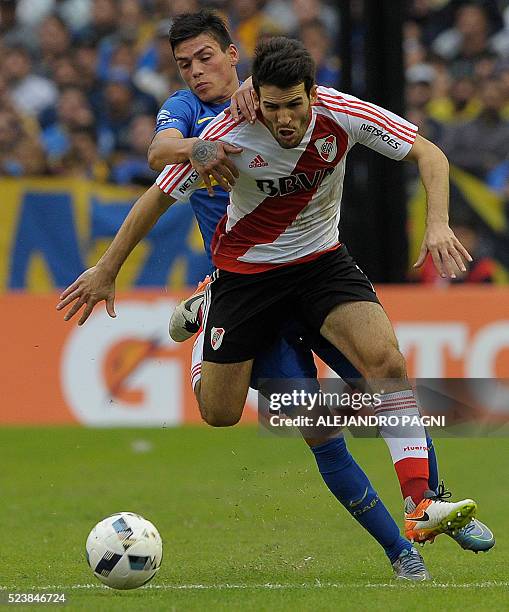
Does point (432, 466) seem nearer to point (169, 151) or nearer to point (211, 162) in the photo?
point (211, 162)

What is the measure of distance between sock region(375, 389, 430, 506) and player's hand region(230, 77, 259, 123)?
1.44m

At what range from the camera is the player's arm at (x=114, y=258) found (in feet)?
20.9

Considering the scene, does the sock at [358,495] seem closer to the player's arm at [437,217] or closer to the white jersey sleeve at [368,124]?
the player's arm at [437,217]

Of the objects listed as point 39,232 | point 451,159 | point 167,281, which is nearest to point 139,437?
point 167,281

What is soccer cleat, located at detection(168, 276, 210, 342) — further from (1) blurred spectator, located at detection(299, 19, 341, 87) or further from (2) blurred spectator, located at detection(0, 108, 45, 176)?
(2) blurred spectator, located at detection(0, 108, 45, 176)

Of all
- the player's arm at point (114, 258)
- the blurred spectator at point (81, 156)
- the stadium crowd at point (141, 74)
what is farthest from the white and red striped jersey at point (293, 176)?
the blurred spectator at point (81, 156)

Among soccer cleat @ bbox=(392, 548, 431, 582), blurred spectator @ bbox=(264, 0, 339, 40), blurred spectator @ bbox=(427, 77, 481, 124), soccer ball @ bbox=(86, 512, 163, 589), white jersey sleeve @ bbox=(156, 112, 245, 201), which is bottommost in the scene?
soccer cleat @ bbox=(392, 548, 431, 582)

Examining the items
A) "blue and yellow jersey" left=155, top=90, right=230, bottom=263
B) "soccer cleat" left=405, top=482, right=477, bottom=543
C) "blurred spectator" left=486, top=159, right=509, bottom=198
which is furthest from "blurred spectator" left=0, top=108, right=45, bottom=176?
"soccer cleat" left=405, top=482, right=477, bottom=543

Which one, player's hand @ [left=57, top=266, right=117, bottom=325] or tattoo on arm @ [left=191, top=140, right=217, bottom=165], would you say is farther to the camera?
player's hand @ [left=57, top=266, right=117, bottom=325]

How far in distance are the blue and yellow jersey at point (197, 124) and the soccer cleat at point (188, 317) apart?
30cm

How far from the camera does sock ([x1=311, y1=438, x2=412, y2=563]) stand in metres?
6.43

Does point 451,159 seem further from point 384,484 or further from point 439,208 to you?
point 439,208

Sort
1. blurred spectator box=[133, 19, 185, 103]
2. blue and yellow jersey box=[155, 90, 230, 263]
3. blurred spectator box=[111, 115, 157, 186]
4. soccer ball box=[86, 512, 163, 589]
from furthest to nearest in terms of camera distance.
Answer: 1. blurred spectator box=[133, 19, 185, 103]
2. blurred spectator box=[111, 115, 157, 186]
3. blue and yellow jersey box=[155, 90, 230, 263]
4. soccer ball box=[86, 512, 163, 589]

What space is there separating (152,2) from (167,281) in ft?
10.7
